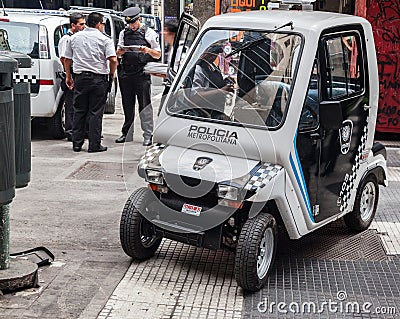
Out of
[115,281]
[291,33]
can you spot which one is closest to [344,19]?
[291,33]

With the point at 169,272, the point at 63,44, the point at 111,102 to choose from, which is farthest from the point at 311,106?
the point at 111,102

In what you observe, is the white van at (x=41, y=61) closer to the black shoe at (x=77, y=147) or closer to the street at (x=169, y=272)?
the black shoe at (x=77, y=147)

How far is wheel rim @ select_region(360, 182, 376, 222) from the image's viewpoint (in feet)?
21.9

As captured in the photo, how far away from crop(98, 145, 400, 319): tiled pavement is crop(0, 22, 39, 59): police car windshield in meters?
5.31

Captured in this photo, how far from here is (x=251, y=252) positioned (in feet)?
16.4

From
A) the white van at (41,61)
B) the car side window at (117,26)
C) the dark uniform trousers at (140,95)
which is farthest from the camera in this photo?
the car side window at (117,26)

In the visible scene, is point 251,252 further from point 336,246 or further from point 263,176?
point 336,246

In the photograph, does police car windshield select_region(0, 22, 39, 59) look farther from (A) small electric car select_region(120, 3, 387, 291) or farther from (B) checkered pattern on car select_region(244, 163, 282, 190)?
(B) checkered pattern on car select_region(244, 163, 282, 190)

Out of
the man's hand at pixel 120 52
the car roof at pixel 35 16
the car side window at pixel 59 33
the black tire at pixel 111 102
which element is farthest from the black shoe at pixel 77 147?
the black tire at pixel 111 102

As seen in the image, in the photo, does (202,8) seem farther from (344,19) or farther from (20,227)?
(20,227)

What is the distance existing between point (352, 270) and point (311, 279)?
0.43 metres

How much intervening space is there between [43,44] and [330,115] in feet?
19.6

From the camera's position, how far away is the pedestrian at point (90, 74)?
382 inches

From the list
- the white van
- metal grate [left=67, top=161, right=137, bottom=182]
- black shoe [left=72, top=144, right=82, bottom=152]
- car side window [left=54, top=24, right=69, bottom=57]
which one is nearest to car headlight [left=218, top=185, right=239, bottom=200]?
metal grate [left=67, top=161, right=137, bottom=182]
